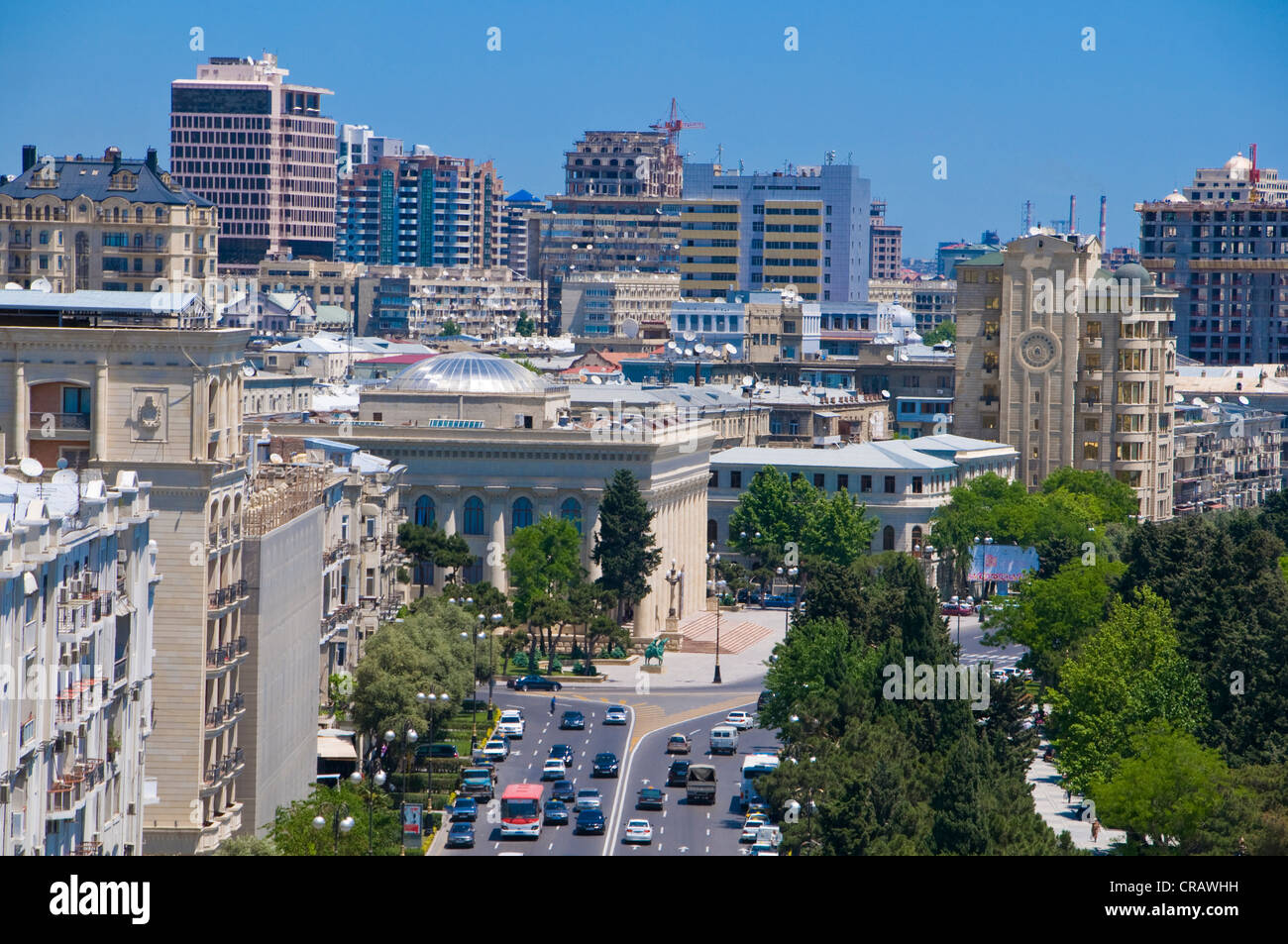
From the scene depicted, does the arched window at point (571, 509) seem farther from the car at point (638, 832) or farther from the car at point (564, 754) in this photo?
the car at point (638, 832)

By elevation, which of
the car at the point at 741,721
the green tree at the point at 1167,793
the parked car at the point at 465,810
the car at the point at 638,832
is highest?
the green tree at the point at 1167,793

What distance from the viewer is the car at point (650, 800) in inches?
3159

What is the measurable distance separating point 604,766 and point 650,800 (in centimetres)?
702

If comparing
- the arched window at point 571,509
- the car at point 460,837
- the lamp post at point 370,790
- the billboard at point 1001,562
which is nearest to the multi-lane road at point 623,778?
the car at point 460,837

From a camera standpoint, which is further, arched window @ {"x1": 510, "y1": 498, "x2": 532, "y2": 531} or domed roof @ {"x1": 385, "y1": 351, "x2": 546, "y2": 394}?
domed roof @ {"x1": 385, "y1": 351, "x2": 546, "y2": 394}

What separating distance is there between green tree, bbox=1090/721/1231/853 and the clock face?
4354 inches

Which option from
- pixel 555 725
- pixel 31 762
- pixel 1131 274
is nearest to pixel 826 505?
pixel 1131 274

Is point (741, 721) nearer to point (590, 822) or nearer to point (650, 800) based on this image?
point (650, 800)

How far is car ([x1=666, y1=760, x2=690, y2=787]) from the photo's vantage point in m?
86.4

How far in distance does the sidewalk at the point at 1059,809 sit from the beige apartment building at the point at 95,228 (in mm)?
69536

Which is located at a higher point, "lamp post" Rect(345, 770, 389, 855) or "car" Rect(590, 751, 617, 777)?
"lamp post" Rect(345, 770, 389, 855)

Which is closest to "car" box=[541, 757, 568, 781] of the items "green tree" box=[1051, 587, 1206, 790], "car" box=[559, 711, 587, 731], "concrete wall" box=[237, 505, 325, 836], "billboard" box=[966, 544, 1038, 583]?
"car" box=[559, 711, 587, 731]

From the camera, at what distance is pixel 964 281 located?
180 meters

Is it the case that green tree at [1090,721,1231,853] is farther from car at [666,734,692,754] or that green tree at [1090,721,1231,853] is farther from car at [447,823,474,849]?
car at [666,734,692,754]
